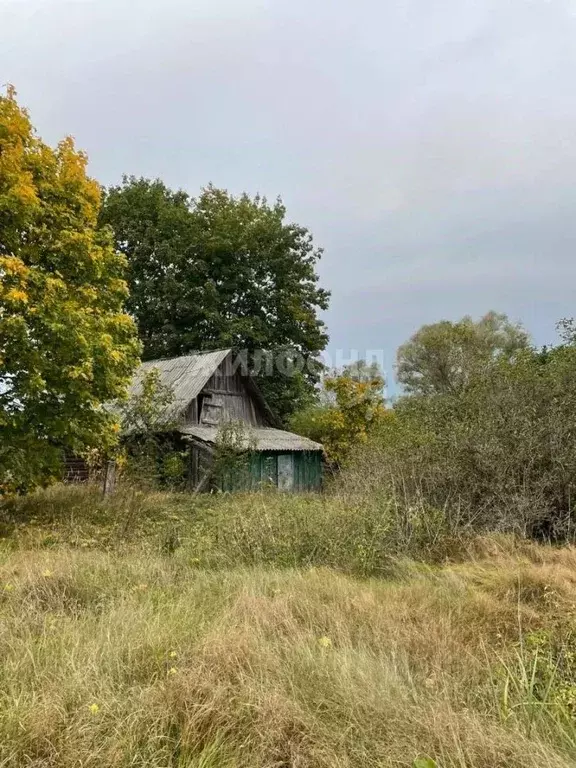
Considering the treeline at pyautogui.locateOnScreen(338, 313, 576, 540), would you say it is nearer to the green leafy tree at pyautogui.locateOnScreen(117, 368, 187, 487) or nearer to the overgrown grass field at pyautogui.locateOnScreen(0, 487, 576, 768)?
the overgrown grass field at pyautogui.locateOnScreen(0, 487, 576, 768)

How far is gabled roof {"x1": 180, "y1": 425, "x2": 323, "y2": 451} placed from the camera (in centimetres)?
1786

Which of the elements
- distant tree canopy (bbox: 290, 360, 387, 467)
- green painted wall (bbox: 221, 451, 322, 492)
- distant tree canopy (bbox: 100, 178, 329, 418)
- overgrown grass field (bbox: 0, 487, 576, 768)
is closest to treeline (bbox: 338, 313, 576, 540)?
overgrown grass field (bbox: 0, 487, 576, 768)

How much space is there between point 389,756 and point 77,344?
24.3 ft

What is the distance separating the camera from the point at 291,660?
328cm

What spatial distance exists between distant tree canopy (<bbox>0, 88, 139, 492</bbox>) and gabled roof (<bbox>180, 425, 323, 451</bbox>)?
8096mm

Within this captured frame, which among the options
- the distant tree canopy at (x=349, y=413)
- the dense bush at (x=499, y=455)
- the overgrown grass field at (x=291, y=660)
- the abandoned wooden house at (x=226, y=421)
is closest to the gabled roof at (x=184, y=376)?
the abandoned wooden house at (x=226, y=421)

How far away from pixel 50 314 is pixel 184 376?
1214cm

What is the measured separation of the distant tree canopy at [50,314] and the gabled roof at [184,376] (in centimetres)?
805

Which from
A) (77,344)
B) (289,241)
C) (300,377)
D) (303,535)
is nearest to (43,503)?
(77,344)

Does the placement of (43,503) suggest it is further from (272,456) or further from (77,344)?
(272,456)

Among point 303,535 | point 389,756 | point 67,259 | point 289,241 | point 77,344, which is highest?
point 289,241

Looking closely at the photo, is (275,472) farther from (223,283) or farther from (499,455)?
(499,455)

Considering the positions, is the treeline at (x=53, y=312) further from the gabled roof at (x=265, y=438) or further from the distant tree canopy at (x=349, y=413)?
the distant tree canopy at (x=349, y=413)

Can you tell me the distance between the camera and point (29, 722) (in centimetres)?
271
